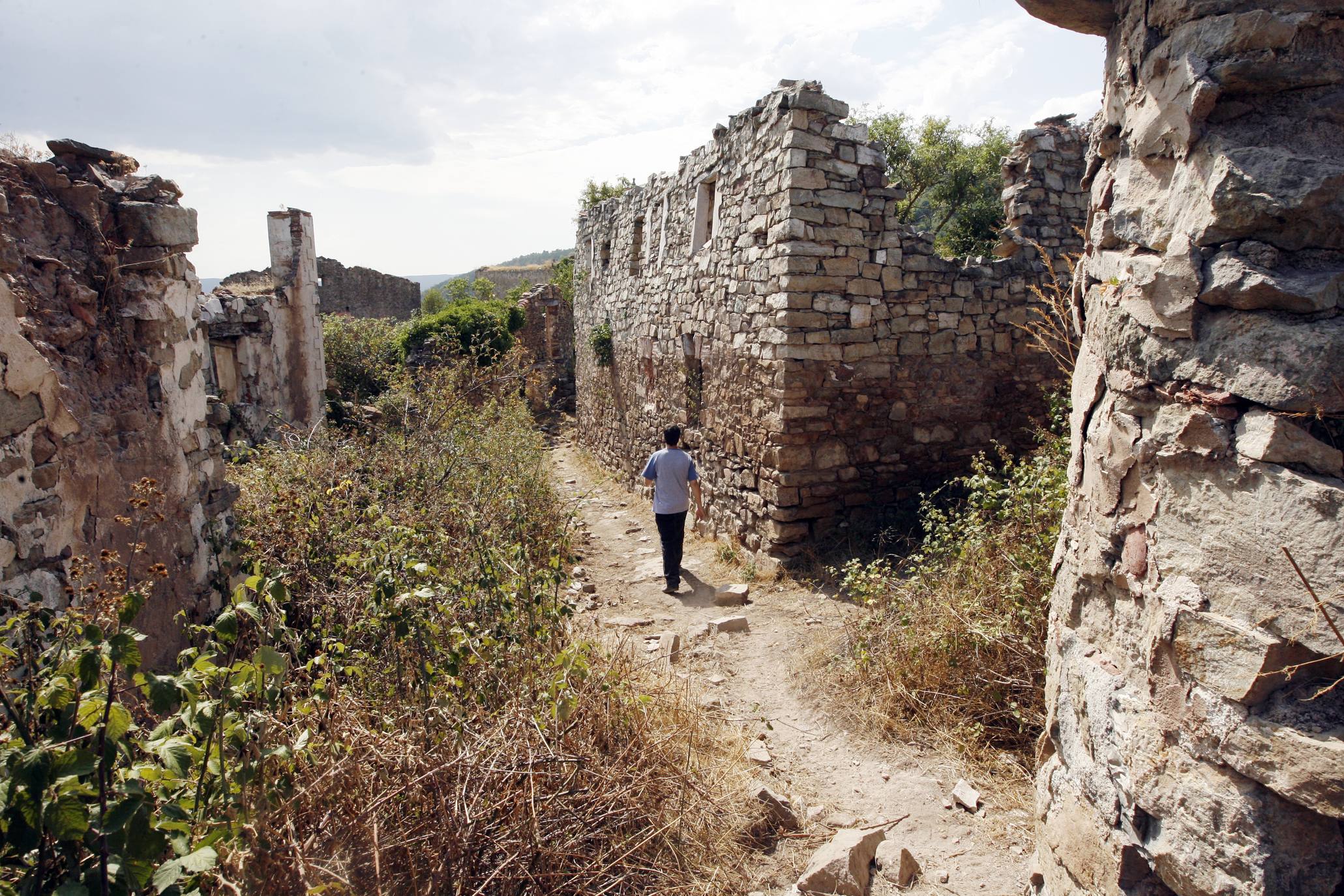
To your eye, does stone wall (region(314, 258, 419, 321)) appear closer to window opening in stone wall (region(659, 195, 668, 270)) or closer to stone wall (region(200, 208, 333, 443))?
stone wall (region(200, 208, 333, 443))

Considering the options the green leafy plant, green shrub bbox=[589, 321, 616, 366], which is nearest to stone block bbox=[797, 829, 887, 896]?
the green leafy plant

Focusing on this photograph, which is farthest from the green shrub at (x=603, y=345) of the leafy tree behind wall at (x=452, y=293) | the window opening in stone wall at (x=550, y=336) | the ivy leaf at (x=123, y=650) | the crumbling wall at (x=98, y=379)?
the leafy tree behind wall at (x=452, y=293)

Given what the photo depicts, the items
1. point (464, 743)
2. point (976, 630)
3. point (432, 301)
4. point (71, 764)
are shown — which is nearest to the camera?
point (71, 764)

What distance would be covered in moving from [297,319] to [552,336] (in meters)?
9.92

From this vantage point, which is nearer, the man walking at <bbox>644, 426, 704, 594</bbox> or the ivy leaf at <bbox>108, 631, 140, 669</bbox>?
the ivy leaf at <bbox>108, 631, 140, 669</bbox>

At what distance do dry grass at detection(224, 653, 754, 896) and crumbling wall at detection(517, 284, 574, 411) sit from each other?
50.3 ft

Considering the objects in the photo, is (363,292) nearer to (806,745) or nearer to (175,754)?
(806,745)

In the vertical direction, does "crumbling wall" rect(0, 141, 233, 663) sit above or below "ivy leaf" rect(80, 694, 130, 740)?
above

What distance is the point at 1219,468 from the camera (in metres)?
1.70

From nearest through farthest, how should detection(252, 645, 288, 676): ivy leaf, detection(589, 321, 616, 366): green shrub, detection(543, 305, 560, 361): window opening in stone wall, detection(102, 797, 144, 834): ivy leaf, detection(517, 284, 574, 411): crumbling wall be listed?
detection(102, 797, 144, 834): ivy leaf
detection(252, 645, 288, 676): ivy leaf
detection(589, 321, 616, 366): green shrub
detection(517, 284, 574, 411): crumbling wall
detection(543, 305, 560, 361): window opening in stone wall

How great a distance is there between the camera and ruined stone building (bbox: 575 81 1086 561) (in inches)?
249

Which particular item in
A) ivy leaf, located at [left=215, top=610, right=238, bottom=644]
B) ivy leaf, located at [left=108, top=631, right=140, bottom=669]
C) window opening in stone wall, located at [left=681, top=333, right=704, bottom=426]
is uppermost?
window opening in stone wall, located at [left=681, top=333, right=704, bottom=426]

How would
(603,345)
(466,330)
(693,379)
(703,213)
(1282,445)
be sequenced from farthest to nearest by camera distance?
1. (466,330)
2. (603,345)
3. (693,379)
4. (703,213)
5. (1282,445)

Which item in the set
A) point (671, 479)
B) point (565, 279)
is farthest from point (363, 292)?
point (671, 479)
